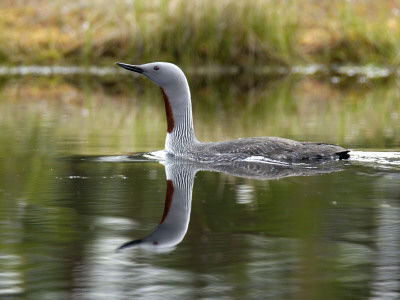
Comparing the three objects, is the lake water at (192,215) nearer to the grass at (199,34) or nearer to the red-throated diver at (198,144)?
the red-throated diver at (198,144)

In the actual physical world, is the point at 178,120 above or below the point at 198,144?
above

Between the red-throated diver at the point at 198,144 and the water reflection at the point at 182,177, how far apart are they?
100 millimetres

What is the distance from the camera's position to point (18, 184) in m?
7.01

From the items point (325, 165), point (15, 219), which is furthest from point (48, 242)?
point (325, 165)

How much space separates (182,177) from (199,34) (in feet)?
46.2

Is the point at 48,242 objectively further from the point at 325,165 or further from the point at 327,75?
the point at 327,75

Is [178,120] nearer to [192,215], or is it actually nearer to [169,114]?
[169,114]

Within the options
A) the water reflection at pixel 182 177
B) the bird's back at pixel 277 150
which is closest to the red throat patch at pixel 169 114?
the water reflection at pixel 182 177

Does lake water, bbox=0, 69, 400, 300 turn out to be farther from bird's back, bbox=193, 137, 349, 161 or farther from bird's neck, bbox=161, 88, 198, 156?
bird's neck, bbox=161, 88, 198, 156

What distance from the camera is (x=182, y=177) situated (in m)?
7.41

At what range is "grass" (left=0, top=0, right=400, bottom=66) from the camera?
2122 cm

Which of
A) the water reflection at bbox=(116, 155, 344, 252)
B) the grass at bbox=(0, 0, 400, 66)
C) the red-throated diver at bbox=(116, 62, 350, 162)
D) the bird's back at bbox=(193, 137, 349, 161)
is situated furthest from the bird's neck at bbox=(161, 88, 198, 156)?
the grass at bbox=(0, 0, 400, 66)

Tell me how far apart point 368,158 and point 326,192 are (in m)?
1.88

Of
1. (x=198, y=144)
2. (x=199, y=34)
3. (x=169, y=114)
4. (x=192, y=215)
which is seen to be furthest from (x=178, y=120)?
(x=199, y=34)
